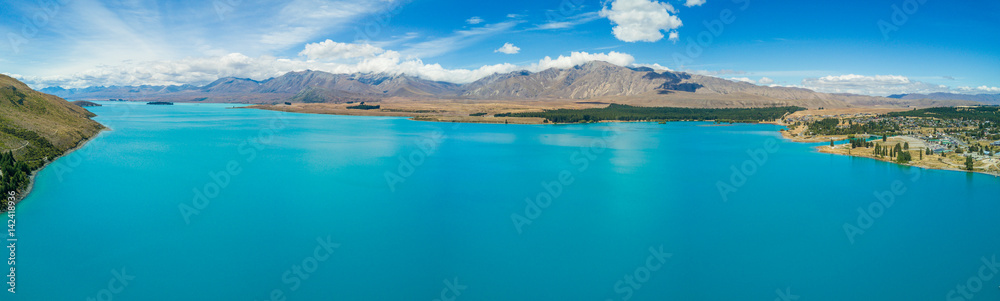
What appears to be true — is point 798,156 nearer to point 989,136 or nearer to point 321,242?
point 989,136

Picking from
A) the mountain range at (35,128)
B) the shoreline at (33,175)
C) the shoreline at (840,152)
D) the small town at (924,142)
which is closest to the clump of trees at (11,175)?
the shoreline at (33,175)

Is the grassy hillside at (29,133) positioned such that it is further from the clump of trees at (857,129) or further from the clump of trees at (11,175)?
the clump of trees at (857,129)

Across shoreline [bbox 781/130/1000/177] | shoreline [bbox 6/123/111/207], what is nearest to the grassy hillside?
shoreline [bbox 6/123/111/207]

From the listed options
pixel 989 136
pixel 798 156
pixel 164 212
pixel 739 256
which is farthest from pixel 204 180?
pixel 989 136

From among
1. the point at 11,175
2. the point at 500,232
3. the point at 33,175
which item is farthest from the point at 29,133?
the point at 500,232

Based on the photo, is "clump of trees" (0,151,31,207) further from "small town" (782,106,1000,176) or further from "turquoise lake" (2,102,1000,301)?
"small town" (782,106,1000,176)

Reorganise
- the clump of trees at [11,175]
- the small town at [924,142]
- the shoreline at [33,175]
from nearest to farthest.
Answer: the clump of trees at [11,175] → the shoreline at [33,175] → the small town at [924,142]
